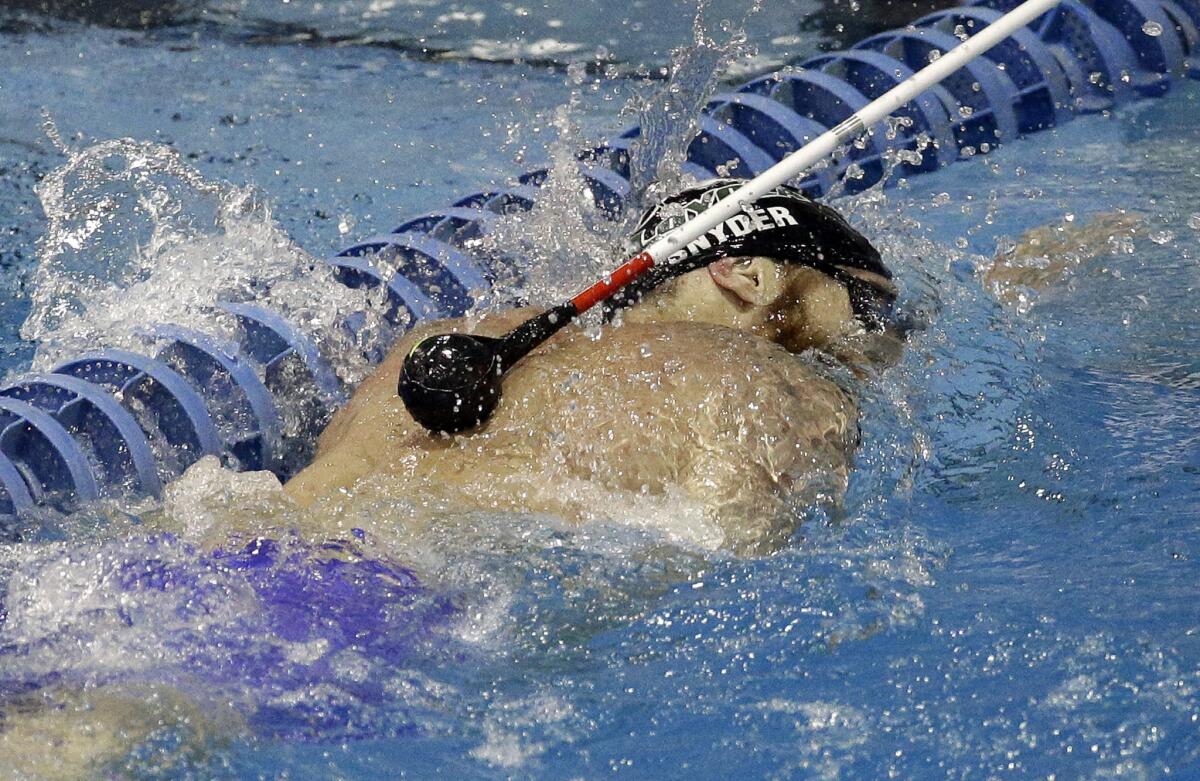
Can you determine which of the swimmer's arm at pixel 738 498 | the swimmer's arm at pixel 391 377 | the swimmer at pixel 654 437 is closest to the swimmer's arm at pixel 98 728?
the swimmer at pixel 654 437

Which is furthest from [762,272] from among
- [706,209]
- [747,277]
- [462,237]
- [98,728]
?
[98,728]

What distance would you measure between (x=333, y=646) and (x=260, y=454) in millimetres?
902

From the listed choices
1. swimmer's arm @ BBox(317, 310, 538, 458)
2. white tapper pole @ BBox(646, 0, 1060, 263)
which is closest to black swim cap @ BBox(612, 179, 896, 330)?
white tapper pole @ BBox(646, 0, 1060, 263)

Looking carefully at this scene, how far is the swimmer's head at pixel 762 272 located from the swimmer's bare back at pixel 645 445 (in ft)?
0.67

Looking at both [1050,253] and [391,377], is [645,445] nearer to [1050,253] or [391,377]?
[391,377]

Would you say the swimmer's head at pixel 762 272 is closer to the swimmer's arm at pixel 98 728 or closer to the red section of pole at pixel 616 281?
the red section of pole at pixel 616 281

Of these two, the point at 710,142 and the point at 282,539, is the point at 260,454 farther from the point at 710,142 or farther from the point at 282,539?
the point at 710,142

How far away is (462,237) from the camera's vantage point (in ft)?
11.1

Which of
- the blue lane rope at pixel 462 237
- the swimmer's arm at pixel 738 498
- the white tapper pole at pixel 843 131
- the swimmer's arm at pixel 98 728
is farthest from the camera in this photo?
the blue lane rope at pixel 462 237

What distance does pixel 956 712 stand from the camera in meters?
1.98

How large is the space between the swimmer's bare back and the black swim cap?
0.70ft

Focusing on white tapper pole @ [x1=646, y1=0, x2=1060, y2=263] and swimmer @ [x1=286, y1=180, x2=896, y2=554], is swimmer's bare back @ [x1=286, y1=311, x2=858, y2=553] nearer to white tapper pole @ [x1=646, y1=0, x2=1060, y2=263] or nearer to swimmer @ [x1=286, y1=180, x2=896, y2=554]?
swimmer @ [x1=286, y1=180, x2=896, y2=554]

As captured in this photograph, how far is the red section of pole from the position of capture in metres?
2.33

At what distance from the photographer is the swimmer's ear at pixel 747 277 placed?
2.54 meters
